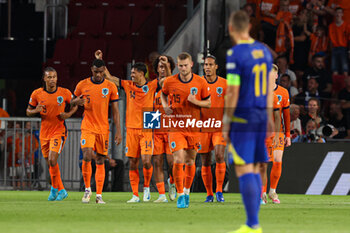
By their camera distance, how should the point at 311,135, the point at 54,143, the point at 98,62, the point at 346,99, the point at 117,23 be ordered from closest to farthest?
1. the point at 98,62
2. the point at 54,143
3. the point at 311,135
4. the point at 346,99
5. the point at 117,23

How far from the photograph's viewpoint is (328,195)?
59.2 ft

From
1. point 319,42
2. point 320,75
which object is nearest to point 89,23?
point 319,42

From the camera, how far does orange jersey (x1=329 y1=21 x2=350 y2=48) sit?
2242cm

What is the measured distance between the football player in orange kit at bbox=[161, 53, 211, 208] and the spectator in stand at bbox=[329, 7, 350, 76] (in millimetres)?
10596

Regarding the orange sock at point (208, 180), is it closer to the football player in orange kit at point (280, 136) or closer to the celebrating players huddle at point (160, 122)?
the celebrating players huddle at point (160, 122)

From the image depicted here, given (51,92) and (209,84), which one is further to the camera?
(51,92)

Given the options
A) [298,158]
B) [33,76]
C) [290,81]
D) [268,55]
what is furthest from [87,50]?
[268,55]

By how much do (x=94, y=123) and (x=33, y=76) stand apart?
1012 cm

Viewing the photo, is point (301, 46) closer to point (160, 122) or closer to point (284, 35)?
point (284, 35)

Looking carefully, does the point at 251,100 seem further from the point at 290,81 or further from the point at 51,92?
the point at 290,81

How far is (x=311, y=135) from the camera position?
18578 millimetres

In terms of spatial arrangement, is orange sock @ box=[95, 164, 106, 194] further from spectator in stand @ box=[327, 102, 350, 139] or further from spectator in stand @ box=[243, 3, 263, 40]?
spectator in stand @ box=[243, 3, 263, 40]

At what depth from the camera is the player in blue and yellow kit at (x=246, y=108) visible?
24.9 ft

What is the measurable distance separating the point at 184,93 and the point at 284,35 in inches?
434
